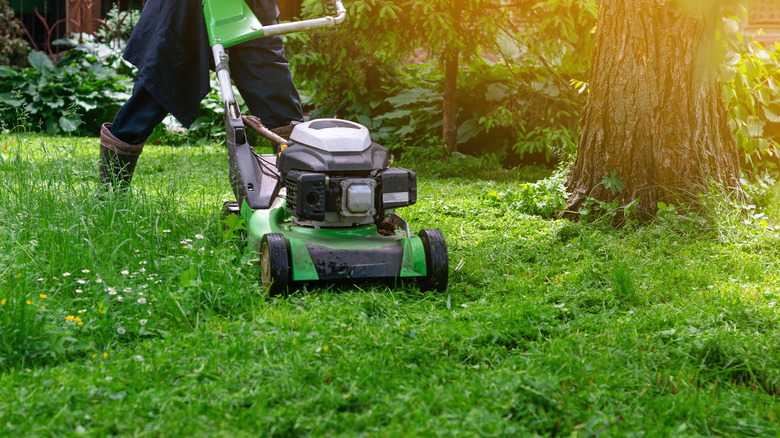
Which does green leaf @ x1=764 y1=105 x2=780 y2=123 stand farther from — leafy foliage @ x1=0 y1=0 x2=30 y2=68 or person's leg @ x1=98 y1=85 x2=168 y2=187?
leafy foliage @ x1=0 y1=0 x2=30 y2=68

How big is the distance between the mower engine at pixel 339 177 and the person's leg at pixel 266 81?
0.82 m

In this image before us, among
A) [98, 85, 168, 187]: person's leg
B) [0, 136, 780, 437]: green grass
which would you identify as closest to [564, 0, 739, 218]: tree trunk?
[0, 136, 780, 437]: green grass

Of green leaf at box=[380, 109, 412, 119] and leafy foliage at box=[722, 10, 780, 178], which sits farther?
green leaf at box=[380, 109, 412, 119]

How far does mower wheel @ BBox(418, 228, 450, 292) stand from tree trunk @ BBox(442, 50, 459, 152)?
9.84 ft

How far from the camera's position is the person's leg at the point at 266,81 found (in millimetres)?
3447

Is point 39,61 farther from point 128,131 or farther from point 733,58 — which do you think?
point 733,58

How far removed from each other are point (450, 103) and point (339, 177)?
3.12 metres

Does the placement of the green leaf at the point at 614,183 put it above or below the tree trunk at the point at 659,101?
below

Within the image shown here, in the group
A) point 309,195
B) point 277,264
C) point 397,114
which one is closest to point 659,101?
point 309,195

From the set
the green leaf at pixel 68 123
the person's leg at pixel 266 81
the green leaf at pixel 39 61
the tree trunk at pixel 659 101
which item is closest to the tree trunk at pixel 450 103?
the tree trunk at pixel 659 101

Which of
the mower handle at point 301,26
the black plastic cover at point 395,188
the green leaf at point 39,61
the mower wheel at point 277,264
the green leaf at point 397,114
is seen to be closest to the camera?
the mower wheel at point 277,264

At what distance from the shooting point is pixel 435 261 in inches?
102

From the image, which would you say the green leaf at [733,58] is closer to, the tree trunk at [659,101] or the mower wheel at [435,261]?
the tree trunk at [659,101]

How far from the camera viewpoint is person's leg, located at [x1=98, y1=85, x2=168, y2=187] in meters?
3.50
